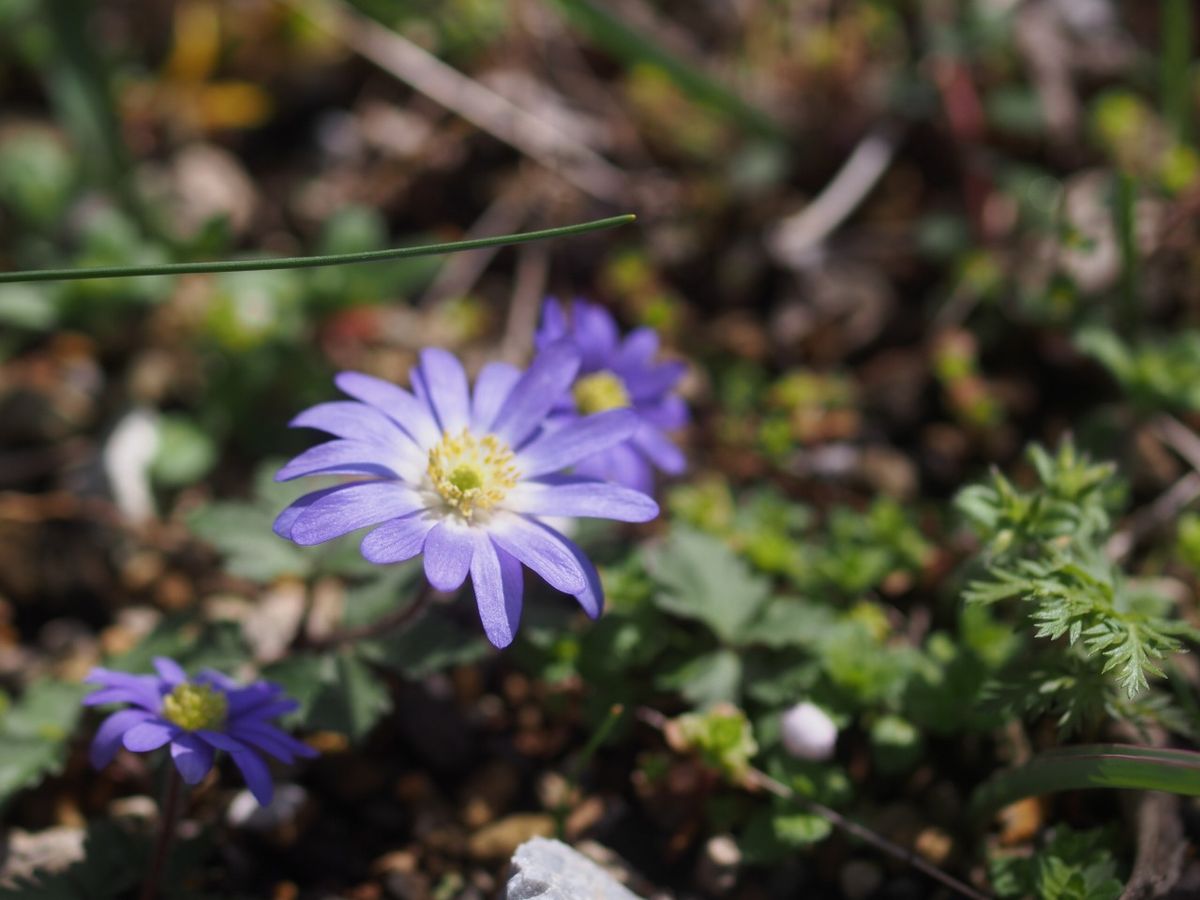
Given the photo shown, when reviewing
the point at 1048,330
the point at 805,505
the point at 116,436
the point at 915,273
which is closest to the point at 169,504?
the point at 116,436

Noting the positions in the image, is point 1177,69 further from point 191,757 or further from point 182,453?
point 191,757

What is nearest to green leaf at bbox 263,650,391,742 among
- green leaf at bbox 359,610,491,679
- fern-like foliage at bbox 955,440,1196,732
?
green leaf at bbox 359,610,491,679

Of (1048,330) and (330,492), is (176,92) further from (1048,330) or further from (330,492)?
(1048,330)

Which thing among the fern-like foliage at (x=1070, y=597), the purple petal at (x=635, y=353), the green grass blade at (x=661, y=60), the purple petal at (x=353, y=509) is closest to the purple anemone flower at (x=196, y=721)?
the purple petal at (x=353, y=509)

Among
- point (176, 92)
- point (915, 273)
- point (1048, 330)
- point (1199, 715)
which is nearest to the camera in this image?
point (1199, 715)

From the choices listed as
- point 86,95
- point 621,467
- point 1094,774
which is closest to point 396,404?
point 621,467

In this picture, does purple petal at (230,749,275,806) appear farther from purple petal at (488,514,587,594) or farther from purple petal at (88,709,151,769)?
purple petal at (488,514,587,594)

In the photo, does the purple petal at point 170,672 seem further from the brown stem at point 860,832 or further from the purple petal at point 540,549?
the brown stem at point 860,832
